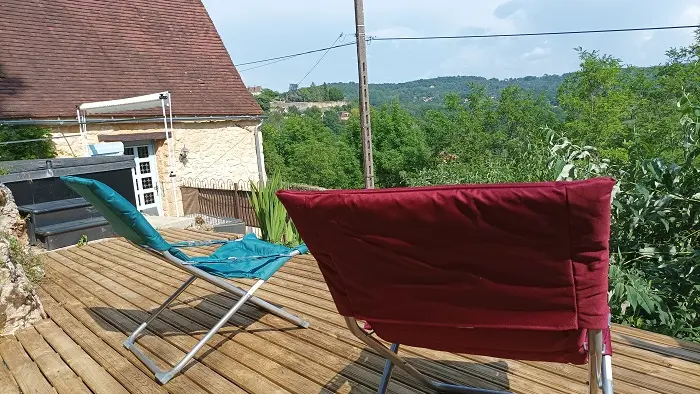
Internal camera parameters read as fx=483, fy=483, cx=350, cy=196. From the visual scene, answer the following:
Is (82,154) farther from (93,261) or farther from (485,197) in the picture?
(485,197)

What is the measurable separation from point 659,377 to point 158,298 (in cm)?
302

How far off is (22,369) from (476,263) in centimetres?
246

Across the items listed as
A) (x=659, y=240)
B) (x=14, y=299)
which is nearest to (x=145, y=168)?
(x=14, y=299)

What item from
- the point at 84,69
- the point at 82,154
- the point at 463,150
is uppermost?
the point at 84,69

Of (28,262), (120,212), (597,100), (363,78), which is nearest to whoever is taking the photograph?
(120,212)

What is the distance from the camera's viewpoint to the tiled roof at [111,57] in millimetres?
10742

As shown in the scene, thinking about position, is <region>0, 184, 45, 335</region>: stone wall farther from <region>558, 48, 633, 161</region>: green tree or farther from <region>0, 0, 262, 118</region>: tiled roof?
<region>558, 48, 633, 161</region>: green tree

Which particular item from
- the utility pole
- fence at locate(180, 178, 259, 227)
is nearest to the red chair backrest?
fence at locate(180, 178, 259, 227)

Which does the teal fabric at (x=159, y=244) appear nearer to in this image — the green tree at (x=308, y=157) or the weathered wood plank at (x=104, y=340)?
the weathered wood plank at (x=104, y=340)

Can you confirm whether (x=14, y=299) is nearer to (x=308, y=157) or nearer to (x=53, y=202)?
(x=53, y=202)

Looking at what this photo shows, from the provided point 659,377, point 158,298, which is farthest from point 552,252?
point 158,298

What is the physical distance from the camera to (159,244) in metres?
2.35

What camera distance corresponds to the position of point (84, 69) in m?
11.8

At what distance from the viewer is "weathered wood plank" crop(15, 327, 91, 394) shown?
2250 mm
